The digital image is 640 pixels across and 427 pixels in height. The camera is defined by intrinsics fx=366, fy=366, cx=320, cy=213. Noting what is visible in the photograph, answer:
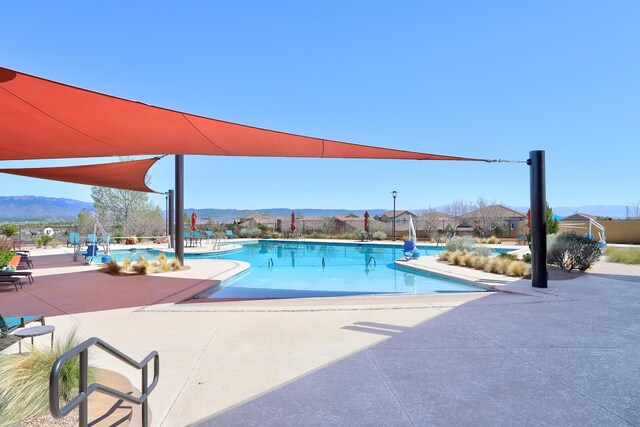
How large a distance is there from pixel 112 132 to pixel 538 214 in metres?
6.87

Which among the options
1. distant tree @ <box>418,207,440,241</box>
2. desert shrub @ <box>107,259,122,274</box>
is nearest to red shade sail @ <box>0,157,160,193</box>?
desert shrub @ <box>107,259,122,274</box>

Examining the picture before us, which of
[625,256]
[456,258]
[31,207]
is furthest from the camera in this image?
[31,207]

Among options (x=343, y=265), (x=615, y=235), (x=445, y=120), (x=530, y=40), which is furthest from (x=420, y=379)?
(x=615, y=235)

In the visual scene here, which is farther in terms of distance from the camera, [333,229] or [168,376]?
[333,229]

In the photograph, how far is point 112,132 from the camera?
4.85m

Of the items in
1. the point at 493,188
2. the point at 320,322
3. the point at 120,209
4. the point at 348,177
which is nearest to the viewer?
the point at 320,322

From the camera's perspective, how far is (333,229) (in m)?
25.8

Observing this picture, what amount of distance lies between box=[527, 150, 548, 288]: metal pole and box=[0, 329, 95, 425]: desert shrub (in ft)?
22.2

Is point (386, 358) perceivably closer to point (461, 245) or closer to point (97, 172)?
point (97, 172)

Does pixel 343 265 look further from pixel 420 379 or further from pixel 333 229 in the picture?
pixel 333 229

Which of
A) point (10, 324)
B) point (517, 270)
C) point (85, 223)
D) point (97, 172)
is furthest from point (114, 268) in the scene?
point (85, 223)

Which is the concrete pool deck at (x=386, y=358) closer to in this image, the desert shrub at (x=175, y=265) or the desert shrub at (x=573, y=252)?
the desert shrub at (x=573, y=252)

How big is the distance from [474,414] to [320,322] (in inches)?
97.0

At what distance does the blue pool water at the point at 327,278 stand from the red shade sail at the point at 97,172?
11.9ft
